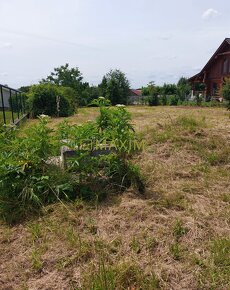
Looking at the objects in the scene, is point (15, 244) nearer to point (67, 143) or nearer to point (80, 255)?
point (80, 255)

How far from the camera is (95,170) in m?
3.11

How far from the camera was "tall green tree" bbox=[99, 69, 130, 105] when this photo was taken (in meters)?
26.3

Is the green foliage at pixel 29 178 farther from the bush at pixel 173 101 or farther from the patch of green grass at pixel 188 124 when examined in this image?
the bush at pixel 173 101

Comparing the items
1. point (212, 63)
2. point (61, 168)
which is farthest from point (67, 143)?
point (212, 63)

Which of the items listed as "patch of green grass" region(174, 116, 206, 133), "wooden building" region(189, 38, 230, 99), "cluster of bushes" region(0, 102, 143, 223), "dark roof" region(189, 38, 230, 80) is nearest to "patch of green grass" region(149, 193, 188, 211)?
"cluster of bushes" region(0, 102, 143, 223)

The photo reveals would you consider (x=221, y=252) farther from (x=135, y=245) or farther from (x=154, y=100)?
(x=154, y=100)

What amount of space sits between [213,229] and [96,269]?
3.45ft

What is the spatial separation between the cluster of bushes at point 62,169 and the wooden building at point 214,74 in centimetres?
2213

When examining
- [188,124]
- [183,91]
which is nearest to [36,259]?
[188,124]

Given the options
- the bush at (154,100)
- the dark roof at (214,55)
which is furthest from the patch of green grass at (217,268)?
the dark roof at (214,55)

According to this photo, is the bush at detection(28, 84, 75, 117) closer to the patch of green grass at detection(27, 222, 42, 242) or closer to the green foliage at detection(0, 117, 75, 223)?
the green foliage at detection(0, 117, 75, 223)

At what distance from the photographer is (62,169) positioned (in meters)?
3.09

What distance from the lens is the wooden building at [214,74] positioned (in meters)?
24.3

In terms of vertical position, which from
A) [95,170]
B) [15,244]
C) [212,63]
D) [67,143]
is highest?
[212,63]
